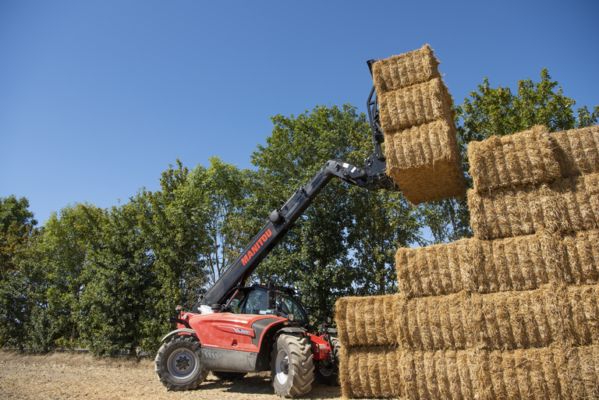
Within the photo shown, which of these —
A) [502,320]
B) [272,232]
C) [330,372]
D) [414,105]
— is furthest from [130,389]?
[414,105]

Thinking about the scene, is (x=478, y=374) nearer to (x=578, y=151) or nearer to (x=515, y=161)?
(x=515, y=161)

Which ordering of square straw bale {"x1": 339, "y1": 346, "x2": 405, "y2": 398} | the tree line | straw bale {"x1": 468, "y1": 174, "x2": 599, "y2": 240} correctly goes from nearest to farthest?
straw bale {"x1": 468, "y1": 174, "x2": 599, "y2": 240} → square straw bale {"x1": 339, "y1": 346, "x2": 405, "y2": 398} → the tree line

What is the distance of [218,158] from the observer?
22703 millimetres

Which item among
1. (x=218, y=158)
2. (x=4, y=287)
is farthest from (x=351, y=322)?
(x=4, y=287)

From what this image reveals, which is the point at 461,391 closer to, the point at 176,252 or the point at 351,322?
the point at 351,322

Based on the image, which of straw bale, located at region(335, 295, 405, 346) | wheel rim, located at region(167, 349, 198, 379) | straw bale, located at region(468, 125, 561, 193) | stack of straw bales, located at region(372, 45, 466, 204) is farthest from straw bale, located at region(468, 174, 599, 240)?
wheel rim, located at region(167, 349, 198, 379)

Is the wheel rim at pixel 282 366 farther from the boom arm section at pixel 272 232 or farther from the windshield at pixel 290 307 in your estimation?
the boom arm section at pixel 272 232

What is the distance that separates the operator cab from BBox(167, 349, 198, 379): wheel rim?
51.9 inches

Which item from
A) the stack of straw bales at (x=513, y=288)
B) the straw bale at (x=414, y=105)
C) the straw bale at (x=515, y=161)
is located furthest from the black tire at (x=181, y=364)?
the straw bale at (x=515, y=161)

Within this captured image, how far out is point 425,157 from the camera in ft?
20.1

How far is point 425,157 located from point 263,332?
451cm

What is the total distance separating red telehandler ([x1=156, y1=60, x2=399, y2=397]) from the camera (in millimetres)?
6809

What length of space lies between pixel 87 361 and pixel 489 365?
1661 cm

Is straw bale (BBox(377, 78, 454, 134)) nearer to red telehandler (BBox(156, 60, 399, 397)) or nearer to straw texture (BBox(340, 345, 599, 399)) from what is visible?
red telehandler (BBox(156, 60, 399, 397))
